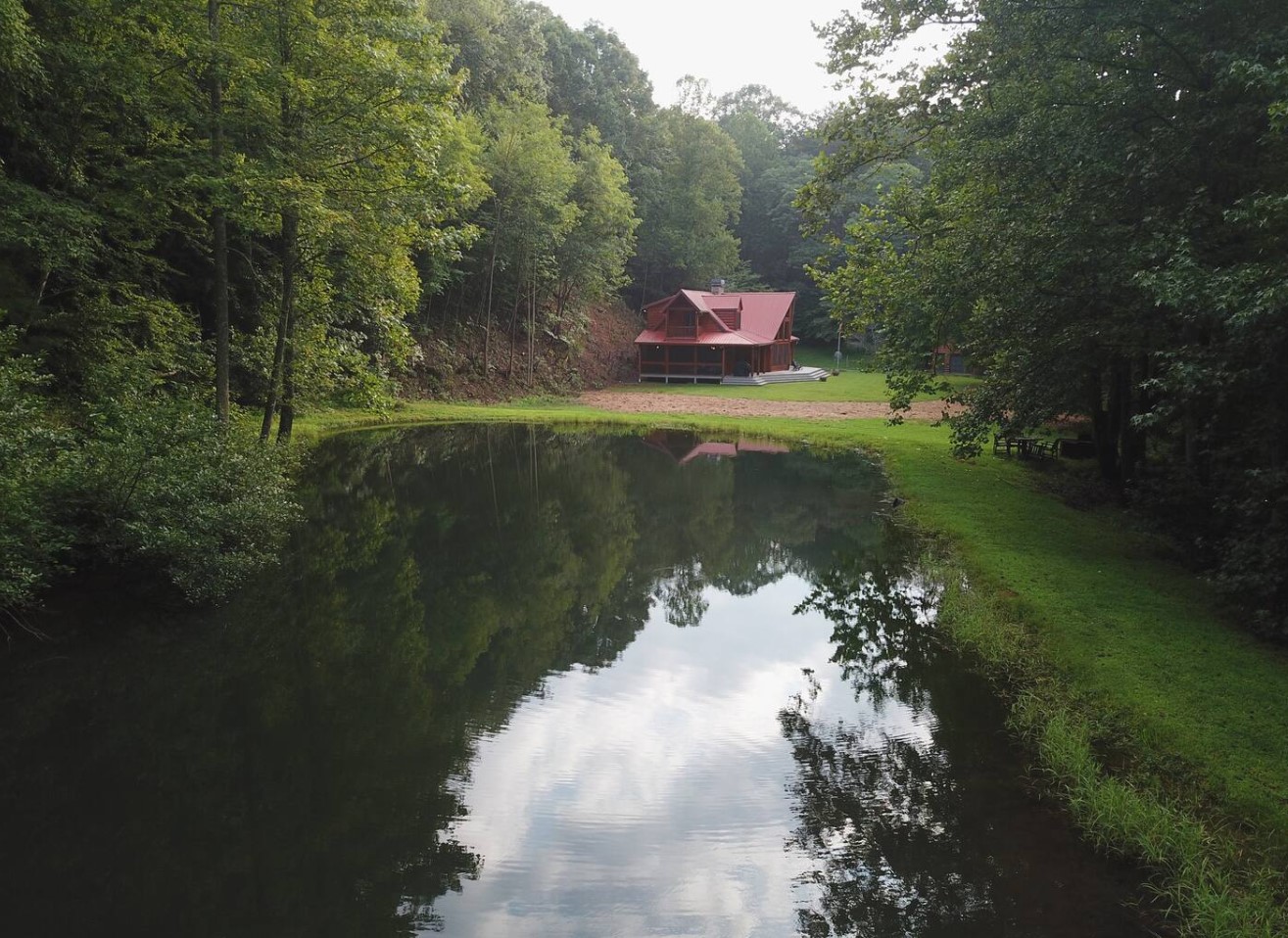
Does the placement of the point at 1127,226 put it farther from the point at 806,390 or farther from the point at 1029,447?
the point at 806,390

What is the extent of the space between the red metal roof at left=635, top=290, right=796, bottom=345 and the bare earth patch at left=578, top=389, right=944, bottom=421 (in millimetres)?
Answer: 7670

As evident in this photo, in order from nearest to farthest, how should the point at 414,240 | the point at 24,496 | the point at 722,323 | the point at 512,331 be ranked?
the point at 24,496
the point at 414,240
the point at 512,331
the point at 722,323

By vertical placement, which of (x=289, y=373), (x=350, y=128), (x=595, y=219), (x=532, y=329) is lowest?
(x=289, y=373)

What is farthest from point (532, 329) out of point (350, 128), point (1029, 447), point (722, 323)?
point (350, 128)

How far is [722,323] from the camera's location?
50344 millimetres

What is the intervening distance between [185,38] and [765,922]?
14832 mm

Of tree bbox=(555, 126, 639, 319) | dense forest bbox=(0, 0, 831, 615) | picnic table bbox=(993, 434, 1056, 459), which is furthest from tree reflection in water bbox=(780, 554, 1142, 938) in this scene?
tree bbox=(555, 126, 639, 319)

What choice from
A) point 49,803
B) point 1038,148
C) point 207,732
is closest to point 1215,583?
point 1038,148

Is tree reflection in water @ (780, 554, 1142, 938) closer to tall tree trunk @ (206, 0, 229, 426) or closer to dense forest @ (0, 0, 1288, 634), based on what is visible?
dense forest @ (0, 0, 1288, 634)

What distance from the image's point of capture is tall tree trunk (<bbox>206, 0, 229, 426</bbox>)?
13367 millimetres

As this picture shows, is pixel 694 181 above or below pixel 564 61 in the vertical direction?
below

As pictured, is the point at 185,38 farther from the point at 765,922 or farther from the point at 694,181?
the point at 694,181

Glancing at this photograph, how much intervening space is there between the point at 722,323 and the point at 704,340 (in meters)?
2.07

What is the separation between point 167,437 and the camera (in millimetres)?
10648
